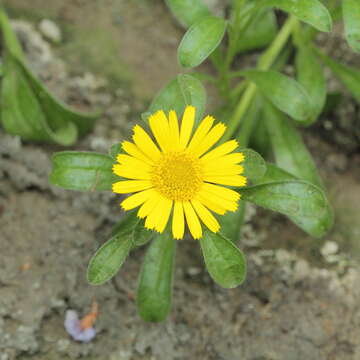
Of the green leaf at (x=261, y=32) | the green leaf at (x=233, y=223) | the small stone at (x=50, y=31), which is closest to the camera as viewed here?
the green leaf at (x=233, y=223)

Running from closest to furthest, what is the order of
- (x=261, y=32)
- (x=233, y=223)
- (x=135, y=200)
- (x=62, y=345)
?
1. (x=135, y=200)
2. (x=62, y=345)
3. (x=233, y=223)
4. (x=261, y=32)

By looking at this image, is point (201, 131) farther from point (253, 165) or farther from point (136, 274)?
point (136, 274)

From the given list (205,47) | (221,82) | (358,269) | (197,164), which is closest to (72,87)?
(221,82)

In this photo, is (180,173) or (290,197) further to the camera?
(290,197)

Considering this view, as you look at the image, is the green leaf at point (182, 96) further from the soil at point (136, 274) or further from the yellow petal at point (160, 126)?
the soil at point (136, 274)

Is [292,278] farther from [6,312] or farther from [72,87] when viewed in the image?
[72,87]

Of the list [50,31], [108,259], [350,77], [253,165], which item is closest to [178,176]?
[253,165]

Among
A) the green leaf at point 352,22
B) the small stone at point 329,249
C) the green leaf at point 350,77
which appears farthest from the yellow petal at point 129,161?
the green leaf at point 350,77

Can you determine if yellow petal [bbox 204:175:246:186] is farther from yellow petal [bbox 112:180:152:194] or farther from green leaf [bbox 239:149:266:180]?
yellow petal [bbox 112:180:152:194]
